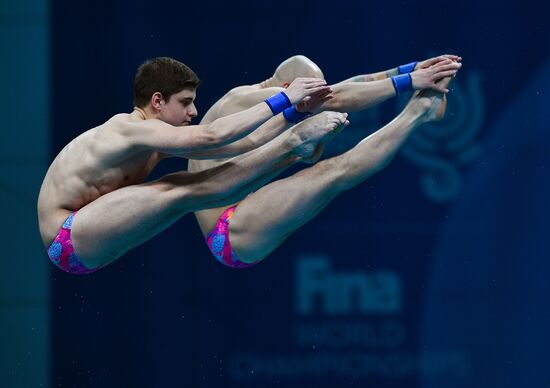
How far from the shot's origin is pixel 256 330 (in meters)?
6.39

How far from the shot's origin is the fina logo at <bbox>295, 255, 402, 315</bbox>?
252 inches

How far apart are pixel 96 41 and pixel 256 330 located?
2051 mm

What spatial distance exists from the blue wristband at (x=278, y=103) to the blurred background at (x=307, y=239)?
2.28 m

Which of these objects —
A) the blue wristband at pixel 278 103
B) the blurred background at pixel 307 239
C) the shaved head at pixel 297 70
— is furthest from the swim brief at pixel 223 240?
the blurred background at pixel 307 239

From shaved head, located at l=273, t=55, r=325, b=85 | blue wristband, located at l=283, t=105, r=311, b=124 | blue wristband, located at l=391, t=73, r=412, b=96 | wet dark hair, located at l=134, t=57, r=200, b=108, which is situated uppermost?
shaved head, located at l=273, t=55, r=325, b=85

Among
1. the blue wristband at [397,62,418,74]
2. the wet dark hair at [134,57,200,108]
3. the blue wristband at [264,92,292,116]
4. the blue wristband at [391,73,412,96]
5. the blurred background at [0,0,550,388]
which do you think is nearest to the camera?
the blue wristband at [264,92,292,116]

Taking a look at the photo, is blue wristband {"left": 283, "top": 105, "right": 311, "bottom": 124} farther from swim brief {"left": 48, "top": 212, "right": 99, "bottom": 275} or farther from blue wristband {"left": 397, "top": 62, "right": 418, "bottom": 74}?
swim brief {"left": 48, "top": 212, "right": 99, "bottom": 275}

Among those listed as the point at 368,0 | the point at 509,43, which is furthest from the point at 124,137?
the point at 509,43

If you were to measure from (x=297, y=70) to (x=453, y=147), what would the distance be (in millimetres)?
2025

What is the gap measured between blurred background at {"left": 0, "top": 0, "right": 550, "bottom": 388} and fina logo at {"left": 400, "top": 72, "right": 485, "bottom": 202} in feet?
0.04

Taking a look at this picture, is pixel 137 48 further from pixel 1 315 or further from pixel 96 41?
pixel 1 315

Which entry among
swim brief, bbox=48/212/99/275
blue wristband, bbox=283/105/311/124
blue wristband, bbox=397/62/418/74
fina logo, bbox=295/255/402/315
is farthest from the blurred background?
blue wristband, bbox=283/105/311/124

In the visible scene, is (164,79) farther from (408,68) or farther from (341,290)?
(341,290)

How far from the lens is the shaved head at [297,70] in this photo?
4.64m
